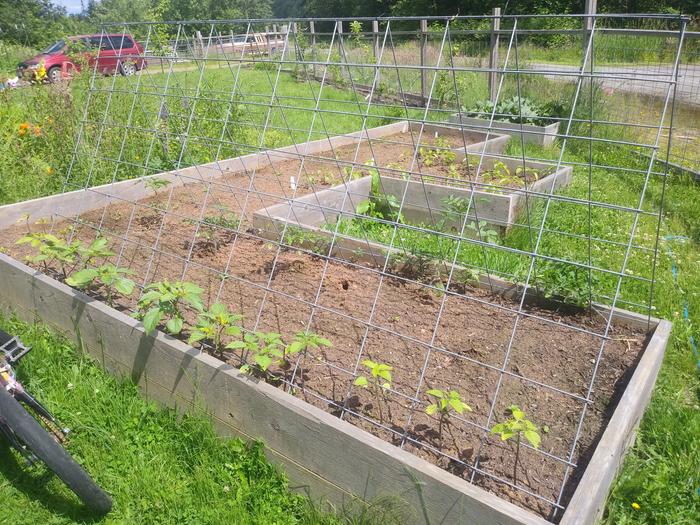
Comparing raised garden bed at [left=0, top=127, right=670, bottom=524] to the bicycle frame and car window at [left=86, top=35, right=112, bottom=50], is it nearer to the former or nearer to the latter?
the bicycle frame

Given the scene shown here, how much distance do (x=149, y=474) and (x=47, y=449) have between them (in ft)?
1.38

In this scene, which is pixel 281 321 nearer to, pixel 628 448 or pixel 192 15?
pixel 628 448

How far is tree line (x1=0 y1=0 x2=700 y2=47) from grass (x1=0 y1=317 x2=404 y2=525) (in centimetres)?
246

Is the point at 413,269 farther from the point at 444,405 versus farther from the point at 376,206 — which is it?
the point at 376,206

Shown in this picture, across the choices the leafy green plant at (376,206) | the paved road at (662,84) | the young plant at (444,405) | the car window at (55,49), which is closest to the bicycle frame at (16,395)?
the young plant at (444,405)

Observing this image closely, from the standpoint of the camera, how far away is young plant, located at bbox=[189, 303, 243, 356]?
230 centimetres

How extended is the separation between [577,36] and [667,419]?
756 centimetres

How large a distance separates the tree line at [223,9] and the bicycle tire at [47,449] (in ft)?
8.52

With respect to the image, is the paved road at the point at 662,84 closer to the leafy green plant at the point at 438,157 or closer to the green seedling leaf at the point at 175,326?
the leafy green plant at the point at 438,157

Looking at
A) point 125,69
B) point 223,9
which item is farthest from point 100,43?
point 223,9

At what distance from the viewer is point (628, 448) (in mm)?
2172

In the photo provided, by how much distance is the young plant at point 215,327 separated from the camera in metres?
2.30

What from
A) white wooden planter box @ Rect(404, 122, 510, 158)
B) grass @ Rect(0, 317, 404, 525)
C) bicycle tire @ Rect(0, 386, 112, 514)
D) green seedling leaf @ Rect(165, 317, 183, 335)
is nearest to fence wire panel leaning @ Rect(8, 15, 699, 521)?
green seedling leaf @ Rect(165, 317, 183, 335)

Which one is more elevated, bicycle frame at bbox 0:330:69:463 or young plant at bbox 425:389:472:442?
young plant at bbox 425:389:472:442
